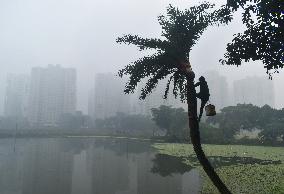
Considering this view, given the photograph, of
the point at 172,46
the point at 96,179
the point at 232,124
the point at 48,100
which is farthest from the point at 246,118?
the point at 48,100

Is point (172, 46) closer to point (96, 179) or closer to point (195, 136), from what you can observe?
point (195, 136)

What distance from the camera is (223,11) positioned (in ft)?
33.5

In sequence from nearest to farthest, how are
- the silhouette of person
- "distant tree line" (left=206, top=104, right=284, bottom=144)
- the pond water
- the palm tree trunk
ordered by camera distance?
the palm tree trunk < the silhouette of person < the pond water < "distant tree line" (left=206, top=104, right=284, bottom=144)

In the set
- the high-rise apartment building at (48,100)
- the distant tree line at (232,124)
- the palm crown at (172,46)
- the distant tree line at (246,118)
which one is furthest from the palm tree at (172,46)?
the high-rise apartment building at (48,100)

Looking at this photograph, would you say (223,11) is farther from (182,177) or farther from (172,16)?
(182,177)

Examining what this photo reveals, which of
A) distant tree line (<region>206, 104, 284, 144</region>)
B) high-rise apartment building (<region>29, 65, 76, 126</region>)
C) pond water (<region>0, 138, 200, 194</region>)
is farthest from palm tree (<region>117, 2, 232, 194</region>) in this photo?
high-rise apartment building (<region>29, 65, 76, 126</region>)

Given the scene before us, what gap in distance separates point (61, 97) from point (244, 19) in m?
190

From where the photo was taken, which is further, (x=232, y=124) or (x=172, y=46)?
(x=232, y=124)

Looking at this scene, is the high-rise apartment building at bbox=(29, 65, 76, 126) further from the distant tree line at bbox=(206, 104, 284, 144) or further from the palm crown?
the palm crown

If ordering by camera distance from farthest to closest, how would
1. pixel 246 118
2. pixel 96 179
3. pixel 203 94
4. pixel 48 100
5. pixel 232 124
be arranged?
pixel 48 100
pixel 246 118
pixel 232 124
pixel 96 179
pixel 203 94

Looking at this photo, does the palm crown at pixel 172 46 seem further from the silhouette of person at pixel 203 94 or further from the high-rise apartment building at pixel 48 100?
the high-rise apartment building at pixel 48 100

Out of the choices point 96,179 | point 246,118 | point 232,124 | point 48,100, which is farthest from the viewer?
point 48,100

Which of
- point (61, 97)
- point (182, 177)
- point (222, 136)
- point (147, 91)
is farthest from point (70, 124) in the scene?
point (147, 91)

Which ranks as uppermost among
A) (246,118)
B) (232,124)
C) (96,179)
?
(246,118)
